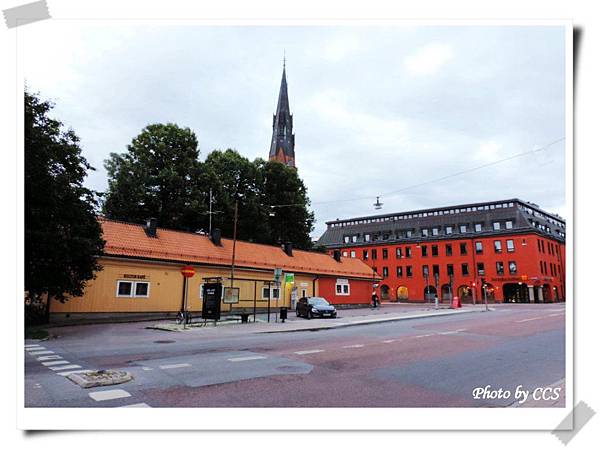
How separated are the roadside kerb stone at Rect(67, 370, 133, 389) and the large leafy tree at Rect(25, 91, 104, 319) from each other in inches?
276

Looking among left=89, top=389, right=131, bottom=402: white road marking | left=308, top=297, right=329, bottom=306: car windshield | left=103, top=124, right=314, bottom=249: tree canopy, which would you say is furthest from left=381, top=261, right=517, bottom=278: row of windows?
left=89, top=389, right=131, bottom=402: white road marking

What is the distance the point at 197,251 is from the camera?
27.3m

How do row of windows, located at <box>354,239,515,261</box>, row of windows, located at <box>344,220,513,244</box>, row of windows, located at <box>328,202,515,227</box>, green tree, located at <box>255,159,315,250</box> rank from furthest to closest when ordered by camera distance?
1. row of windows, located at <box>328,202,515,227</box>
2. row of windows, located at <box>344,220,513,244</box>
3. row of windows, located at <box>354,239,515,261</box>
4. green tree, located at <box>255,159,315,250</box>

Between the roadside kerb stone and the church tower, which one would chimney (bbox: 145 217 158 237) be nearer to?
the roadside kerb stone

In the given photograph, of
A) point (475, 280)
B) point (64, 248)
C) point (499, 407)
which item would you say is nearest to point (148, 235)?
point (64, 248)

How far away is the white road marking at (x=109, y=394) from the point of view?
5.48m

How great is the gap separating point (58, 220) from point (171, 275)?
1037 centimetres

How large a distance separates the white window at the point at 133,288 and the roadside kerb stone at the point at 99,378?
639 inches

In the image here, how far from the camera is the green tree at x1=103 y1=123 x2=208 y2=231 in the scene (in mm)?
33594

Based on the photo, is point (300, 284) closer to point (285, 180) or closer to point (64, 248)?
point (285, 180)

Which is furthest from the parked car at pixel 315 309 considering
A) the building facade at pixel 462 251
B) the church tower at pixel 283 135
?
the church tower at pixel 283 135

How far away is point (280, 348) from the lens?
1080 centimetres

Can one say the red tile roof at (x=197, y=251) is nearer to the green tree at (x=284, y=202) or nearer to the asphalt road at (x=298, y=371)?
the green tree at (x=284, y=202)
